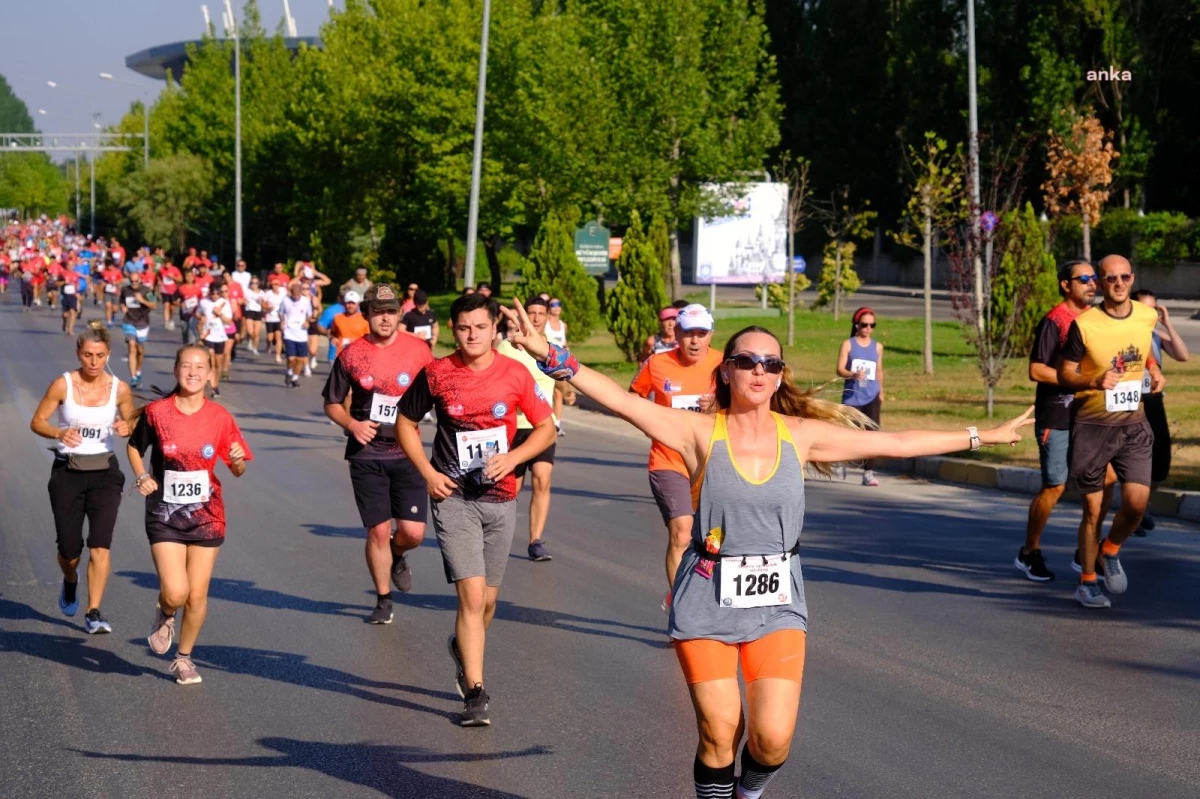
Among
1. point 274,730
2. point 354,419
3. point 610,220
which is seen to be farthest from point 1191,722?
point 610,220

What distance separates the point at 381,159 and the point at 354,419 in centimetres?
4130

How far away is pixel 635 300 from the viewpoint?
29.1 metres

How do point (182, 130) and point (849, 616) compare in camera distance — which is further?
point (182, 130)

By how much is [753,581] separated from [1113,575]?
5212 mm

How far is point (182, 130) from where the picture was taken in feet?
254

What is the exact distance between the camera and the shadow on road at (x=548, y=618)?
27.6ft

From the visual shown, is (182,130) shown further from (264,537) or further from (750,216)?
(264,537)

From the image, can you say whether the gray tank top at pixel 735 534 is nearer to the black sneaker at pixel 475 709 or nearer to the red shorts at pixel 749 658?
the red shorts at pixel 749 658

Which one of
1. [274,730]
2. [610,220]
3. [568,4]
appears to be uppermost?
[568,4]

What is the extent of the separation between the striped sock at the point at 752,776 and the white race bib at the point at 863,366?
31.1 feet

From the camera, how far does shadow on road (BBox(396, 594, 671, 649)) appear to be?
27.6 ft

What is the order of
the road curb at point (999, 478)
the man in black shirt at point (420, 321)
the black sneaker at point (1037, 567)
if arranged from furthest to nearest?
the man in black shirt at point (420, 321) < the road curb at point (999, 478) < the black sneaker at point (1037, 567)

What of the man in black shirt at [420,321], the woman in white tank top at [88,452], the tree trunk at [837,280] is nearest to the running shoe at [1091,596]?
the woman in white tank top at [88,452]

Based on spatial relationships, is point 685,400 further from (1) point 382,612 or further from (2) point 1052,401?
(2) point 1052,401
